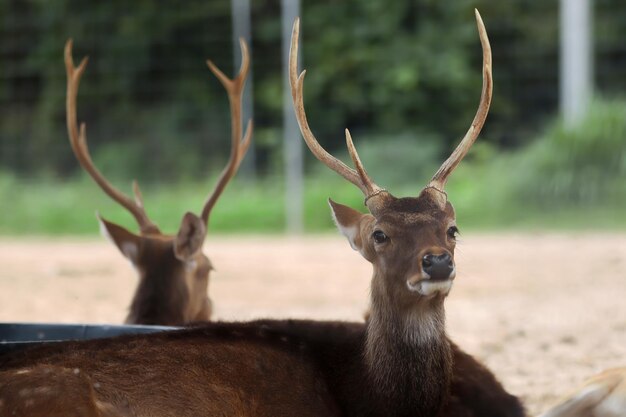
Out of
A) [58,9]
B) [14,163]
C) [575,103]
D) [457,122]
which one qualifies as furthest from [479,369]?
[58,9]

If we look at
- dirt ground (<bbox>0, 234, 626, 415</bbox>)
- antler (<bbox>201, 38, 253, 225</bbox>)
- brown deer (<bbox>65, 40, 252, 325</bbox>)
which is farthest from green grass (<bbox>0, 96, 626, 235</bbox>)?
brown deer (<bbox>65, 40, 252, 325</bbox>)

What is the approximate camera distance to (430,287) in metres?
4.00

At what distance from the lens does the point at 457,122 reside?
51.8 feet

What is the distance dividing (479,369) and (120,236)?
235 centimetres

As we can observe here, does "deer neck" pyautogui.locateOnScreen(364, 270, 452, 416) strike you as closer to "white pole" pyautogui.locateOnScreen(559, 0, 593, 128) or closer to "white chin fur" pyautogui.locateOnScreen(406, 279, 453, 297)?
"white chin fur" pyautogui.locateOnScreen(406, 279, 453, 297)

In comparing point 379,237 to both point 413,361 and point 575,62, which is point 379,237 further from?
point 575,62

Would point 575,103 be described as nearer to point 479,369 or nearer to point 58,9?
point 58,9

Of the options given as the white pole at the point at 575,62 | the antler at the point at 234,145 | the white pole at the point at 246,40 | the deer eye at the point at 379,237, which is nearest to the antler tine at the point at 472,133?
→ the deer eye at the point at 379,237

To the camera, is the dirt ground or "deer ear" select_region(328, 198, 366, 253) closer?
"deer ear" select_region(328, 198, 366, 253)

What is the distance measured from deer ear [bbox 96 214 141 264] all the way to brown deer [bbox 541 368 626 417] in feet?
8.87

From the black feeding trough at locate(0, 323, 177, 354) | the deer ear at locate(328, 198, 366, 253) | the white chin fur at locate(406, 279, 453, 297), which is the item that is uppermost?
the deer ear at locate(328, 198, 366, 253)

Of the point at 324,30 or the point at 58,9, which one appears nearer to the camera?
the point at 324,30

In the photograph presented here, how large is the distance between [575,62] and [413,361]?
10.3 metres

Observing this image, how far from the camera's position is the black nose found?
13.0 ft
